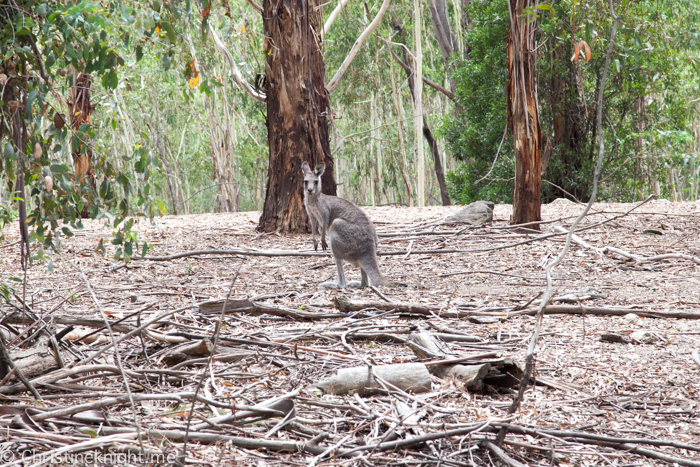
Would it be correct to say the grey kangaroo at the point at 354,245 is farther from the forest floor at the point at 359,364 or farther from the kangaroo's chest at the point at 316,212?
the kangaroo's chest at the point at 316,212

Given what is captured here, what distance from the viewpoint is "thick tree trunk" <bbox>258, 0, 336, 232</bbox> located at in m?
8.38

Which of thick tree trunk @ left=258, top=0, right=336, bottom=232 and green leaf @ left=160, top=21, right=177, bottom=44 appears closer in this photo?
green leaf @ left=160, top=21, right=177, bottom=44

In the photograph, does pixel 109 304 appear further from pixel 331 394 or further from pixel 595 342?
pixel 595 342

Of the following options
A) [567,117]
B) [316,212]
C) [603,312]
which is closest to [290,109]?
[316,212]

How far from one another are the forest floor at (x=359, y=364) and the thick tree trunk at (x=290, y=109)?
2.75m

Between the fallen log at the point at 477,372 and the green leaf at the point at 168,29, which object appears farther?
the fallen log at the point at 477,372

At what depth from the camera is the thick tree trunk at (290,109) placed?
838cm

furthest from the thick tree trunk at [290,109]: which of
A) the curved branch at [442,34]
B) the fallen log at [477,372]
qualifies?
the curved branch at [442,34]

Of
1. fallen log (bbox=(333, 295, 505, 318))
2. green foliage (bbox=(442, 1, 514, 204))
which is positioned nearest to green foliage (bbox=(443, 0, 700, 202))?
green foliage (bbox=(442, 1, 514, 204))

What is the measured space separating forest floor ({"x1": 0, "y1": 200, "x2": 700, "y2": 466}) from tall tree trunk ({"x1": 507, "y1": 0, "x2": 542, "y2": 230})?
6.32 ft

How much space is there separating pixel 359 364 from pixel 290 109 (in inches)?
237

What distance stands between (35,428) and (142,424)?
36 cm

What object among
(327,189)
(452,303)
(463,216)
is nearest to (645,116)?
(463,216)

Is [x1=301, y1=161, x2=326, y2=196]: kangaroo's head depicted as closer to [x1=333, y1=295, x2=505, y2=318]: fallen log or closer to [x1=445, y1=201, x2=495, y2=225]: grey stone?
[x1=333, y1=295, x2=505, y2=318]: fallen log
